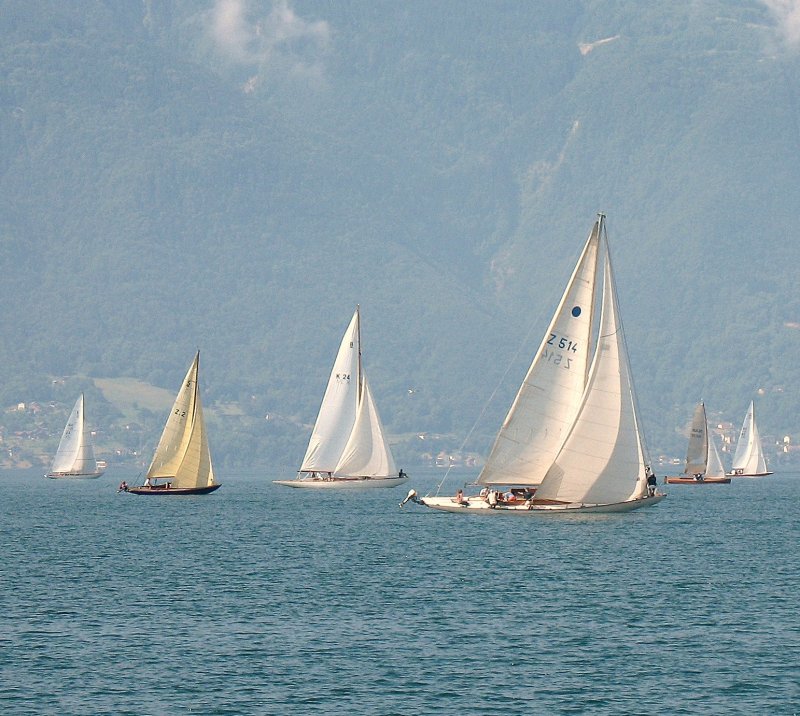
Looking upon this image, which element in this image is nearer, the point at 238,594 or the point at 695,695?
the point at 695,695

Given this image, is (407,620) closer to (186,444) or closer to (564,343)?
(564,343)

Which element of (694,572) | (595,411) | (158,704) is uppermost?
(595,411)

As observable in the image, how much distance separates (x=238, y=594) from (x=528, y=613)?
12257mm

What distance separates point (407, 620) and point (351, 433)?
90.0 m

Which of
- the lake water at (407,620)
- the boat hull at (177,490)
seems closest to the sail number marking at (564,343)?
the lake water at (407,620)

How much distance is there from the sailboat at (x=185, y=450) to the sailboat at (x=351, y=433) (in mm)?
11536

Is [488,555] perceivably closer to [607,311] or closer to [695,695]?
[607,311]

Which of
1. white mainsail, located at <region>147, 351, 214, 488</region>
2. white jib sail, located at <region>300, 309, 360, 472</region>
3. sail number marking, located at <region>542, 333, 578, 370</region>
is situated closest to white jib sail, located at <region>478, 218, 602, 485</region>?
sail number marking, located at <region>542, 333, 578, 370</region>

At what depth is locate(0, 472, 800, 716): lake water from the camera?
4969 cm

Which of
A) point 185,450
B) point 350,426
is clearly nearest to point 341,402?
point 350,426

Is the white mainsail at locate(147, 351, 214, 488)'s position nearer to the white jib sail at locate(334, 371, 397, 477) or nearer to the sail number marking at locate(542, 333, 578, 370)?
the white jib sail at locate(334, 371, 397, 477)

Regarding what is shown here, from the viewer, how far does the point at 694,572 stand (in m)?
77.1

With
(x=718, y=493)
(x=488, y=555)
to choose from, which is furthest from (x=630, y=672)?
(x=718, y=493)

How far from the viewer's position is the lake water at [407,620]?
163 feet
